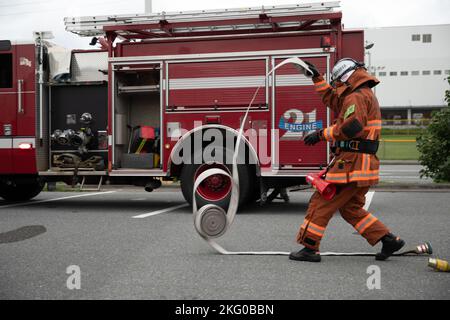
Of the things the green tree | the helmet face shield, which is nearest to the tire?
the helmet face shield

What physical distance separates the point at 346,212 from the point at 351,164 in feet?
1.53

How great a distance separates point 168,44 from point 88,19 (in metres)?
1.31

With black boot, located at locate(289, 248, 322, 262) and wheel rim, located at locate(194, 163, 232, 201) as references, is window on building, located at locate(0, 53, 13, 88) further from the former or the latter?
black boot, located at locate(289, 248, 322, 262)

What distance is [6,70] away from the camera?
893 cm

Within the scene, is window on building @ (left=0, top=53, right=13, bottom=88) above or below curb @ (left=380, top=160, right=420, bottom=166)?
above

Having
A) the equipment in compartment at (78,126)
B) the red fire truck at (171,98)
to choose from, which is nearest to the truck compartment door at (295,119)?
the red fire truck at (171,98)

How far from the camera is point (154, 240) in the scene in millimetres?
5980

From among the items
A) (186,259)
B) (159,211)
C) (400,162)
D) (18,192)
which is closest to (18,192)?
(18,192)

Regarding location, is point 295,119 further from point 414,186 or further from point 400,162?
point 400,162

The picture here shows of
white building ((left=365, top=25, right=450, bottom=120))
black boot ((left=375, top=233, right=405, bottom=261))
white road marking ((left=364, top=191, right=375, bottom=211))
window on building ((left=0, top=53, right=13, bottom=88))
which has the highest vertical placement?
white building ((left=365, top=25, right=450, bottom=120))

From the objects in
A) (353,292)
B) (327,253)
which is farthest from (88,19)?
A: (353,292)

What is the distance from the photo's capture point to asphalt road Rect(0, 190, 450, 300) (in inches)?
155

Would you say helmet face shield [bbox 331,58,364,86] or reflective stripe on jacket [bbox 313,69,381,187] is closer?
reflective stripe on jacket [bbox 313,69,381,187]
